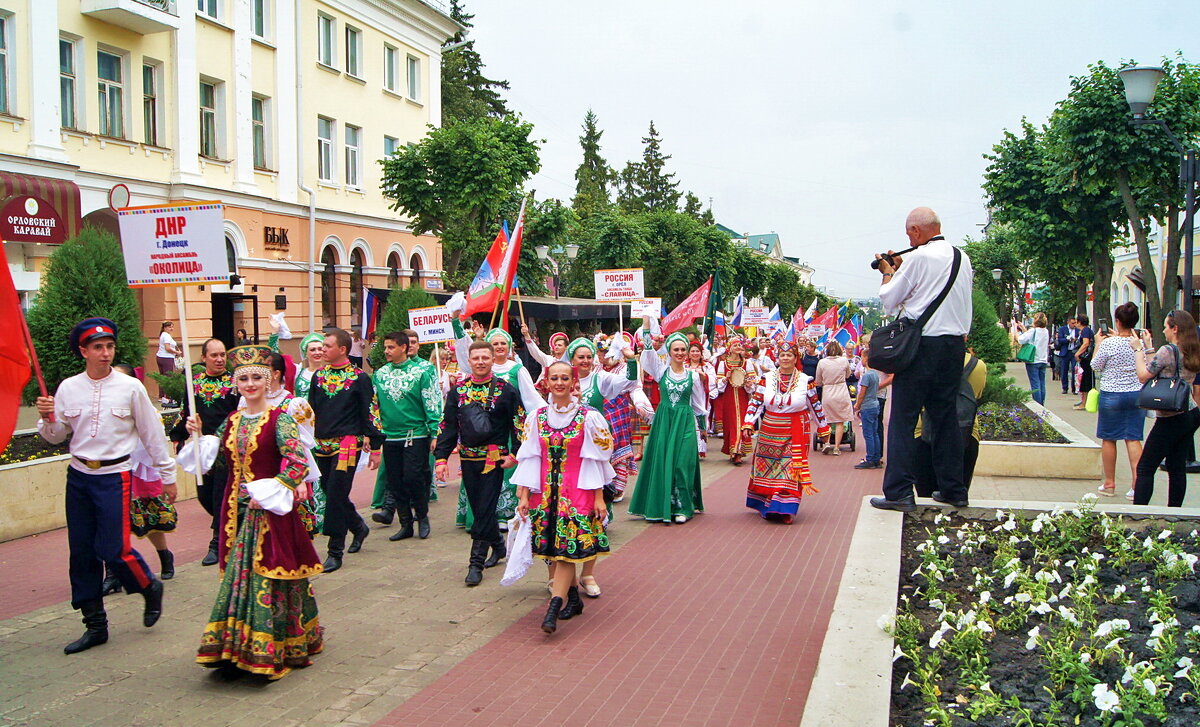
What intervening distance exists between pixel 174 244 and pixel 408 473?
110 inches

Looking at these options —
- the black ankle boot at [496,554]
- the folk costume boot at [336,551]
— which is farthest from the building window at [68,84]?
the black ankle boot at [496,554]

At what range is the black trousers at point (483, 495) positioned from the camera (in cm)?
777

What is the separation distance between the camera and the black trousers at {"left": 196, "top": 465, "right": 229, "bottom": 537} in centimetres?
800

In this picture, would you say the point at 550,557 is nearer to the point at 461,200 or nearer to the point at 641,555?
the point at 641,555

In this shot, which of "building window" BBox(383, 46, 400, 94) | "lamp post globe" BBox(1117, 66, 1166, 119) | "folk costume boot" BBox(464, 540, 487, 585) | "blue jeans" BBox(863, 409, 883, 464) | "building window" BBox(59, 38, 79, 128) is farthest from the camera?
"building window" BBox(383, 46, 400, 94)

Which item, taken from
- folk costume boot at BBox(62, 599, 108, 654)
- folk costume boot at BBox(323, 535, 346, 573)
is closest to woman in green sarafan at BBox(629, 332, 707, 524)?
folk costume boot at BBox(323, 535, 346, 573)

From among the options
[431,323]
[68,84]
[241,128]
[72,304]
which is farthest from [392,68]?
[431,323]

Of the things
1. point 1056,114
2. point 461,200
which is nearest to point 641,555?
point 1056,114

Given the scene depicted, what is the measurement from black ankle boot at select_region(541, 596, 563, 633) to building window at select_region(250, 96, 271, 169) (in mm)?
24456

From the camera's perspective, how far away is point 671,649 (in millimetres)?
6031

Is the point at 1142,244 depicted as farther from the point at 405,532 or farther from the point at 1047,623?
the point at 1047,623

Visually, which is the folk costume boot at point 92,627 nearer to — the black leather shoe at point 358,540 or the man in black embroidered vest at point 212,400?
the man in black embroidered vest at point 212,400

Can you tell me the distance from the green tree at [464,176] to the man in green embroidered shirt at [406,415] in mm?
17348

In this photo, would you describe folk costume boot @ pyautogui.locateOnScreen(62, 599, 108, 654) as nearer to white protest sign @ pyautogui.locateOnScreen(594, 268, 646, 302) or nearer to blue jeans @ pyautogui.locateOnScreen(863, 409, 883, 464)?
blue jeans @ pyautogui.locateOnScreen(863, 409, 883, 464)
